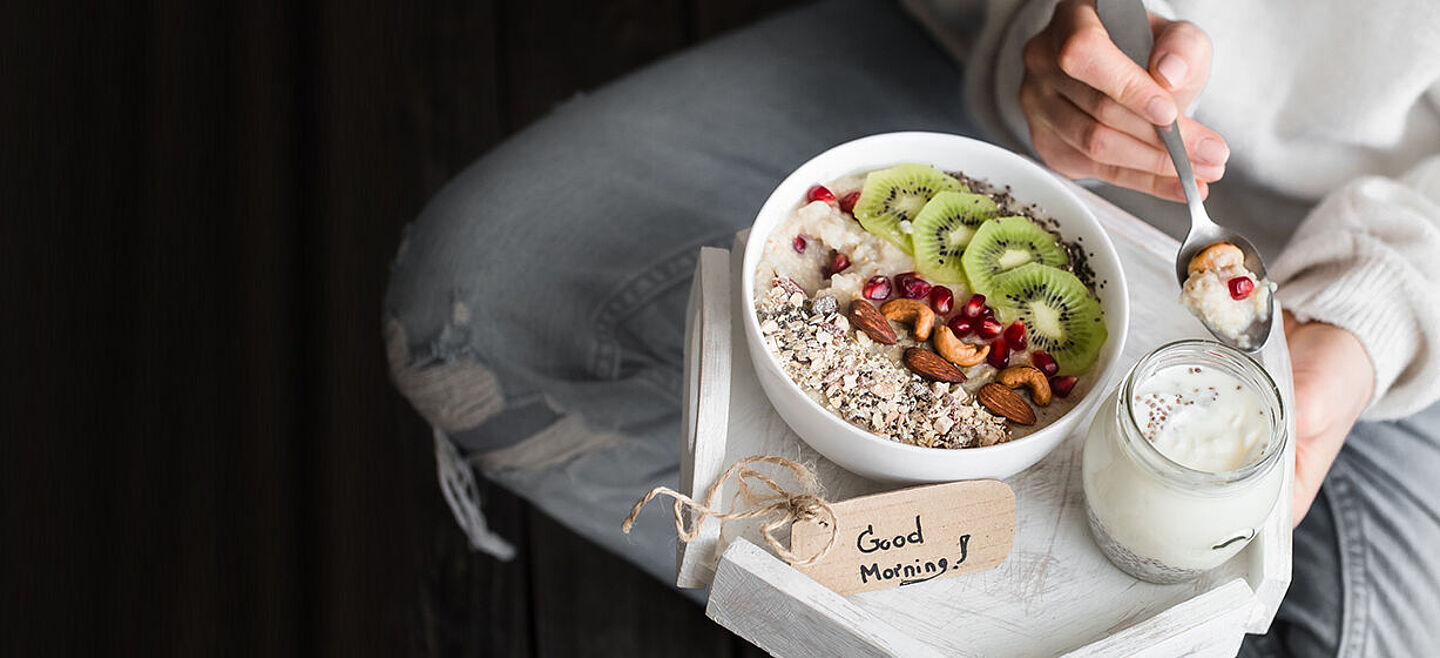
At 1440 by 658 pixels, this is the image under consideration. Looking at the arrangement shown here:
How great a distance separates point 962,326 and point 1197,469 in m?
0.18

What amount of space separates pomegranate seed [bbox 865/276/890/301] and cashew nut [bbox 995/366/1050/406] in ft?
0.32

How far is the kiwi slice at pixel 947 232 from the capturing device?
0.82 m

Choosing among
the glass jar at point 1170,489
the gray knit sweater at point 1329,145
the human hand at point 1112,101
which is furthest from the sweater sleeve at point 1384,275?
the glass jar at point 1170,489

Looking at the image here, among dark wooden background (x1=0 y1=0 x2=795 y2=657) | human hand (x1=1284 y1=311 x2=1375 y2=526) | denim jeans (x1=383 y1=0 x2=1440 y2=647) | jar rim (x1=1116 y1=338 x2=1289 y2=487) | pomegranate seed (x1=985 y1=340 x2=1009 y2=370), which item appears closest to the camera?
jar rim (x1=1116 y1=338 x2=1289 y2=487)

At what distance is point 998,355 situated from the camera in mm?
794

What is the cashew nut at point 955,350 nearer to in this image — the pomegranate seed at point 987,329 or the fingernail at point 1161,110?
the pomegranate seed at point 987,329

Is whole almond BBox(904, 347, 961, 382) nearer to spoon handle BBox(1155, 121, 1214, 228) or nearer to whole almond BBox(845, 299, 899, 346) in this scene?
whole almond BBox(845, 299, 899, 346)

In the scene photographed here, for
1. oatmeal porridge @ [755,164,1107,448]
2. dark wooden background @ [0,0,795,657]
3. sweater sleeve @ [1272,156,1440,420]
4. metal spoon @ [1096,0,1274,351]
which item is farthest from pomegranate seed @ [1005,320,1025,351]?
dark wooden background @ [0,0,795,657]

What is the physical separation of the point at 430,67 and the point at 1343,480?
134 cm

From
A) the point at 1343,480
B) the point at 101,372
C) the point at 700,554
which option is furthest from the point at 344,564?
the point at 1343,480

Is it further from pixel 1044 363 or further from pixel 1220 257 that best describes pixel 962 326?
pixel 1220 257

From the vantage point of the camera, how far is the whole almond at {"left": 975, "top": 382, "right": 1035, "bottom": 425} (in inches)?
30.0

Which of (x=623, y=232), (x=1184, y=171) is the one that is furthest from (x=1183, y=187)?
(x=623, y=232)

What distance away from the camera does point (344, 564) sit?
1537 mm
